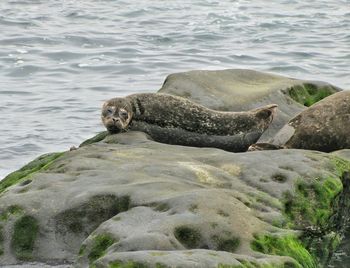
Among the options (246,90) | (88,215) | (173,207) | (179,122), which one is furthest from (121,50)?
(173,207)

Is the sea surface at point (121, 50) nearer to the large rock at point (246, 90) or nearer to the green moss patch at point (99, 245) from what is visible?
the large rock at point (246, 90)

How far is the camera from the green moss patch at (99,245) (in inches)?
234

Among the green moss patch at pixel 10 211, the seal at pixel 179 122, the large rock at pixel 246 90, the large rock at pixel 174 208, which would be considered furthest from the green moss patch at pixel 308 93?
the green moss patch at pixel 10 211

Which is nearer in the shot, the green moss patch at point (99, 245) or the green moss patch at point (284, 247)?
the green moss patch at point (99, 245)

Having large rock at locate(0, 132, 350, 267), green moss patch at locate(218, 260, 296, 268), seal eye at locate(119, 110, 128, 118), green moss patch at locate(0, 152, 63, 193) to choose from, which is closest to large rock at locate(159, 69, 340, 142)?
seal eye at locate(119, 110, 128, 118)

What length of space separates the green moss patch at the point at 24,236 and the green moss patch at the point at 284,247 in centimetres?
160

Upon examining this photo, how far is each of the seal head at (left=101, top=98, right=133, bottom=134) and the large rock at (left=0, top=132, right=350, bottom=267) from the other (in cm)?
57

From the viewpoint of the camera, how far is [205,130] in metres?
9.02

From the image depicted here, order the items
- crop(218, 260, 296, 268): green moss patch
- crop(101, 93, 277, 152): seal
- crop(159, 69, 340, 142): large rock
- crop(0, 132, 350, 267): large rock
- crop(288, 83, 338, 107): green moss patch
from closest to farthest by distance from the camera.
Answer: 1. crop(218, 260, 296, 268): green moss patch
2. crop(0, 132, 350, 267): large rock
3. crop(101, 93, 277, 152): seal
4. crop(159, 69, 340, 142): large rock
5. crop(288, 83, 338, 107): green moss patch

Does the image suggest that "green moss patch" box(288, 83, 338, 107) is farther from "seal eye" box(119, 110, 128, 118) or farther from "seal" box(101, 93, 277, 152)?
"seal eye" box(119, 110, 128, 118)

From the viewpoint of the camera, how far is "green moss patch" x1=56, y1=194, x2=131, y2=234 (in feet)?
21.8

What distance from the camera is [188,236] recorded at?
6.00 meters

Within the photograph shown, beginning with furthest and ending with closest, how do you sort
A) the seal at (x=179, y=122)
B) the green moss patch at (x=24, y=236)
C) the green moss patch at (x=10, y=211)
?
the seal at (x=179, y=122) → the green moss patch at (x=10, y=211) → the green moss patch at (x=24, y=236)

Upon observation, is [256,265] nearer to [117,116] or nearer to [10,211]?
[10,211]
